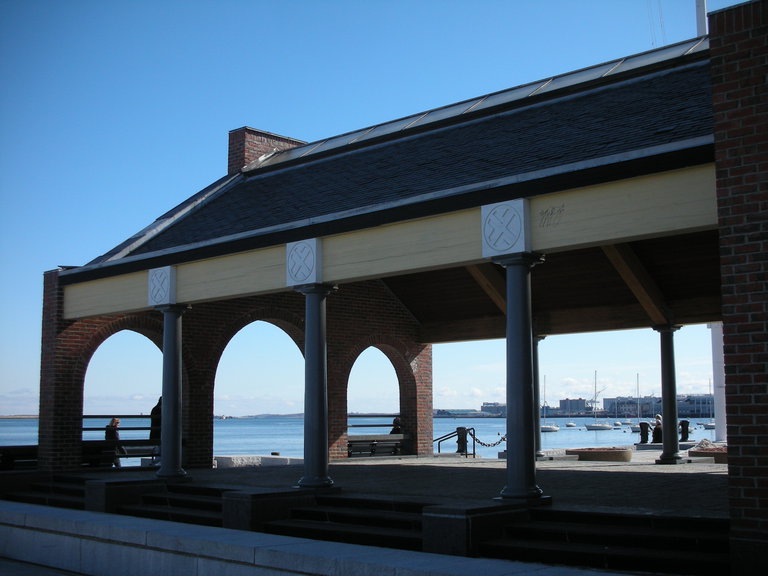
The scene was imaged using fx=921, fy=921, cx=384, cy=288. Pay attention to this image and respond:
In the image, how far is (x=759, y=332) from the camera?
302 inches

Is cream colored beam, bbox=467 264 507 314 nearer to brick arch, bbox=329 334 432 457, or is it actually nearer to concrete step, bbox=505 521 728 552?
brick arch, bbox=329 334 432 457

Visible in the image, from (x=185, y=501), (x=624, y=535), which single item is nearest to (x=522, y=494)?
(x=624, y=535)

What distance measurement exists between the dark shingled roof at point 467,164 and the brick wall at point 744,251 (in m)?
0.60

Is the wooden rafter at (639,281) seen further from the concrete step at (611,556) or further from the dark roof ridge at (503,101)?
the concrete step at (611,556)

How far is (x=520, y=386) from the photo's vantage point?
9.96 m

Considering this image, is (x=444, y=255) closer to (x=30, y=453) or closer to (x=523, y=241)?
(x=523, y=241)

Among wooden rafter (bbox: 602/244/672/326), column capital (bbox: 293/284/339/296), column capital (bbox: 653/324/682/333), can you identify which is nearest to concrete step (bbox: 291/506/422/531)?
column capital (bbox: 293/284/339/296)

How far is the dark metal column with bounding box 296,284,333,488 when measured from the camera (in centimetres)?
1198

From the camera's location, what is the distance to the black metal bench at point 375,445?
2033cm

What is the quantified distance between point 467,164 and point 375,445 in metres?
9.52

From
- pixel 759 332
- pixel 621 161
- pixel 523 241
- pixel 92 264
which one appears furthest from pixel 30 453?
pixel 759 332

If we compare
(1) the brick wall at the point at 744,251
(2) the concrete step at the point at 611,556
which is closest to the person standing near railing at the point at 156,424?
(2) the concrete step at the point at 611,556

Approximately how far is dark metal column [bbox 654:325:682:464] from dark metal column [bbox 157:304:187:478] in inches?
343

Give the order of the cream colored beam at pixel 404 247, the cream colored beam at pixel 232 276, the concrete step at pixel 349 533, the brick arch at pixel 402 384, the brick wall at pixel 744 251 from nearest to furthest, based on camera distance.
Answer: the brick wall at pixel 744 251 < the concrete step at pixel 349 533 < the cream colored beam at pixel 404 247 < the cream colored beam at pixel 232 276 < the brick arch at pixel 402 384
